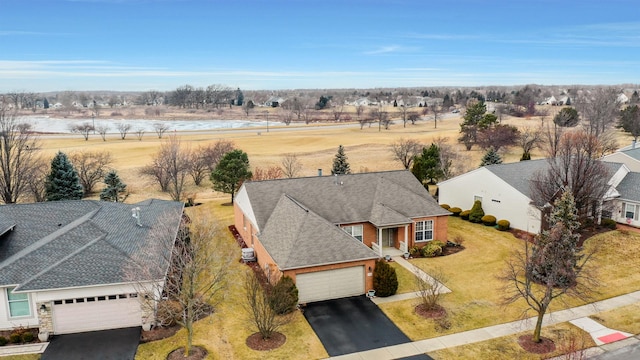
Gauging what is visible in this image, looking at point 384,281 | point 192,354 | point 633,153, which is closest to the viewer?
point 192,354

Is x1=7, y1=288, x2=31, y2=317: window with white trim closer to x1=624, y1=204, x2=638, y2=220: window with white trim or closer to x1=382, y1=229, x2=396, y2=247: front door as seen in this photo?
x1=382, y1=229, x2=396, y2=247: front door

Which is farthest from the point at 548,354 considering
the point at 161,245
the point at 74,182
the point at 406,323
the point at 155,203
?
the point at 74,182

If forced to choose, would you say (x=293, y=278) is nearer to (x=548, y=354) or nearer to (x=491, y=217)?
(x=548, y=354)

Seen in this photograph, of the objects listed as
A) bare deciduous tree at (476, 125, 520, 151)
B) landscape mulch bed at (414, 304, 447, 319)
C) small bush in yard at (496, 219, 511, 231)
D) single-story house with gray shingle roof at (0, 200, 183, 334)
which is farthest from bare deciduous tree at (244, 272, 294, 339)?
bare deciduous tree at (476, 125, 520, 151)

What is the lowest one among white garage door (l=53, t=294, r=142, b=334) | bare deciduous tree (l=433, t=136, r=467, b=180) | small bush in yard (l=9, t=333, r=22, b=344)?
small bush in yard (l=9, t=333, r=22, b=344)

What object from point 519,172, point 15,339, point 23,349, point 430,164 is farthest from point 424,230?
point 15,339

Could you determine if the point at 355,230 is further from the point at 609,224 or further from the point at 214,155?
the point at 214,155
